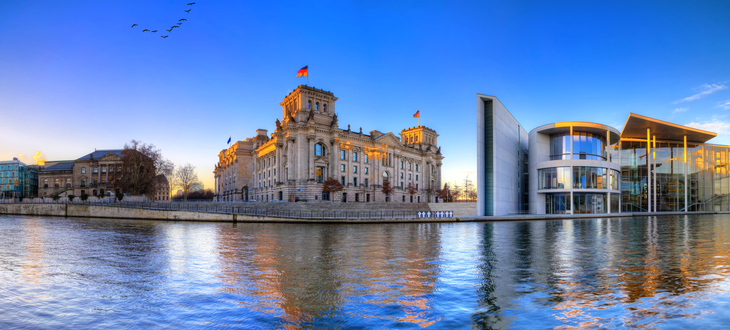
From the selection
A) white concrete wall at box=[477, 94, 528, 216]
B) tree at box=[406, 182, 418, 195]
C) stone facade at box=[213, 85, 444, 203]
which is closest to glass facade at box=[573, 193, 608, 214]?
white concrete wall at box=[477, 94, 528, 216]

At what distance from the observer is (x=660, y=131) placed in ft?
223

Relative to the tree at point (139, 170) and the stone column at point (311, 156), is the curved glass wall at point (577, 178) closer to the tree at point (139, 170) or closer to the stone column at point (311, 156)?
the stone column at point (311, 156)

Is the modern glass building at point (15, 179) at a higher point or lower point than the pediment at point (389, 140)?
lower

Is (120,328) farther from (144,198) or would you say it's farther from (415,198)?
(415,198)

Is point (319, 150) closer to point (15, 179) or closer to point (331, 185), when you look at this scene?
point (331, 185)

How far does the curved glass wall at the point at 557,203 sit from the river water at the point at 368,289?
4687cm

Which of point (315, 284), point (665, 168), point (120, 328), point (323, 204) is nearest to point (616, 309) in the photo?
point (315, 284)

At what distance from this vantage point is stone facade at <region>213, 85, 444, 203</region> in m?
75.8

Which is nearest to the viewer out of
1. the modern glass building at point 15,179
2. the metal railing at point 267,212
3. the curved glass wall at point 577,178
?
the metal railing at point 267,212

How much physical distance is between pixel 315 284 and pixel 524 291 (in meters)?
5.69

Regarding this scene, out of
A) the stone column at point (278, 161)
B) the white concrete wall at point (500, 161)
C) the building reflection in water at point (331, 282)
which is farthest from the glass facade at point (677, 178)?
the building reflection in water at point (331, 282)

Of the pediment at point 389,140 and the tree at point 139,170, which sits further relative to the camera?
the pediment at point 389,140

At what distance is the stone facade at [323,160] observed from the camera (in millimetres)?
75750

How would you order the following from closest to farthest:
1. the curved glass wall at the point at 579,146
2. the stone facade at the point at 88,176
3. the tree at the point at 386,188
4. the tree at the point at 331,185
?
1. the curved glass wall at the point at 579,146
2. the tree at the point at 331,185
3. the tree at the point at 386,188
4. the stone facade at the point at 88,176
